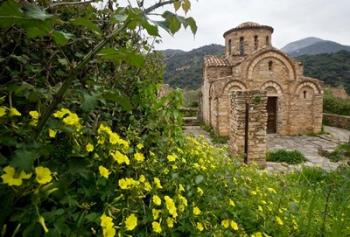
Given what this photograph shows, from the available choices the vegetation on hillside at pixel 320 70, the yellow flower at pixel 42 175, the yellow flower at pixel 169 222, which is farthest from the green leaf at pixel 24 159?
the vegetation on hillside at pixel 320 70

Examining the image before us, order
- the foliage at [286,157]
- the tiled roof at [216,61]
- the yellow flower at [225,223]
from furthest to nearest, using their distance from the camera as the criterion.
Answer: the tiled roof at [216,61] → the foliage at [286,157] → the yellow flower at [225,223]

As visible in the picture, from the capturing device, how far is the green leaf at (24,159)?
908 millimetres

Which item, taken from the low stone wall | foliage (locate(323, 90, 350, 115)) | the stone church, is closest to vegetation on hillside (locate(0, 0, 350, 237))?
the stone church

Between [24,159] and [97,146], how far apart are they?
2.04 ft

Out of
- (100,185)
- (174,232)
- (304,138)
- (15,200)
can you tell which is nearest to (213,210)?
(174,232)

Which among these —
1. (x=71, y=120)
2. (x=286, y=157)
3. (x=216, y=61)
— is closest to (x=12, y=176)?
(x=71, y=120)

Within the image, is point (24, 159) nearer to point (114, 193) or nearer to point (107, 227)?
point (107, 227)

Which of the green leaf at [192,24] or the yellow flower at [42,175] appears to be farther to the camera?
the yellow flower at [42,175]

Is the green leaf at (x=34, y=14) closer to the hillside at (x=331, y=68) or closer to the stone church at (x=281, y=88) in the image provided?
the stone church at (x=281, y=88)

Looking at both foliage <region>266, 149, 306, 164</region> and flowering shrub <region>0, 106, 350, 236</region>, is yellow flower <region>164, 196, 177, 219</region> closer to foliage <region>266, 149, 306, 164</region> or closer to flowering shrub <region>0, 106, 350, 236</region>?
flowering shrub <region>0, 106, 350, 236</region>

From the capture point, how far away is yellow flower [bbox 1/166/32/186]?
994 millimetres

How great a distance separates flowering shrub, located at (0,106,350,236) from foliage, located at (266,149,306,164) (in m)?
8.23

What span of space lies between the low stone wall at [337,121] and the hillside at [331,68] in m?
16.7

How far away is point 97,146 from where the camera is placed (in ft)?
5.07
